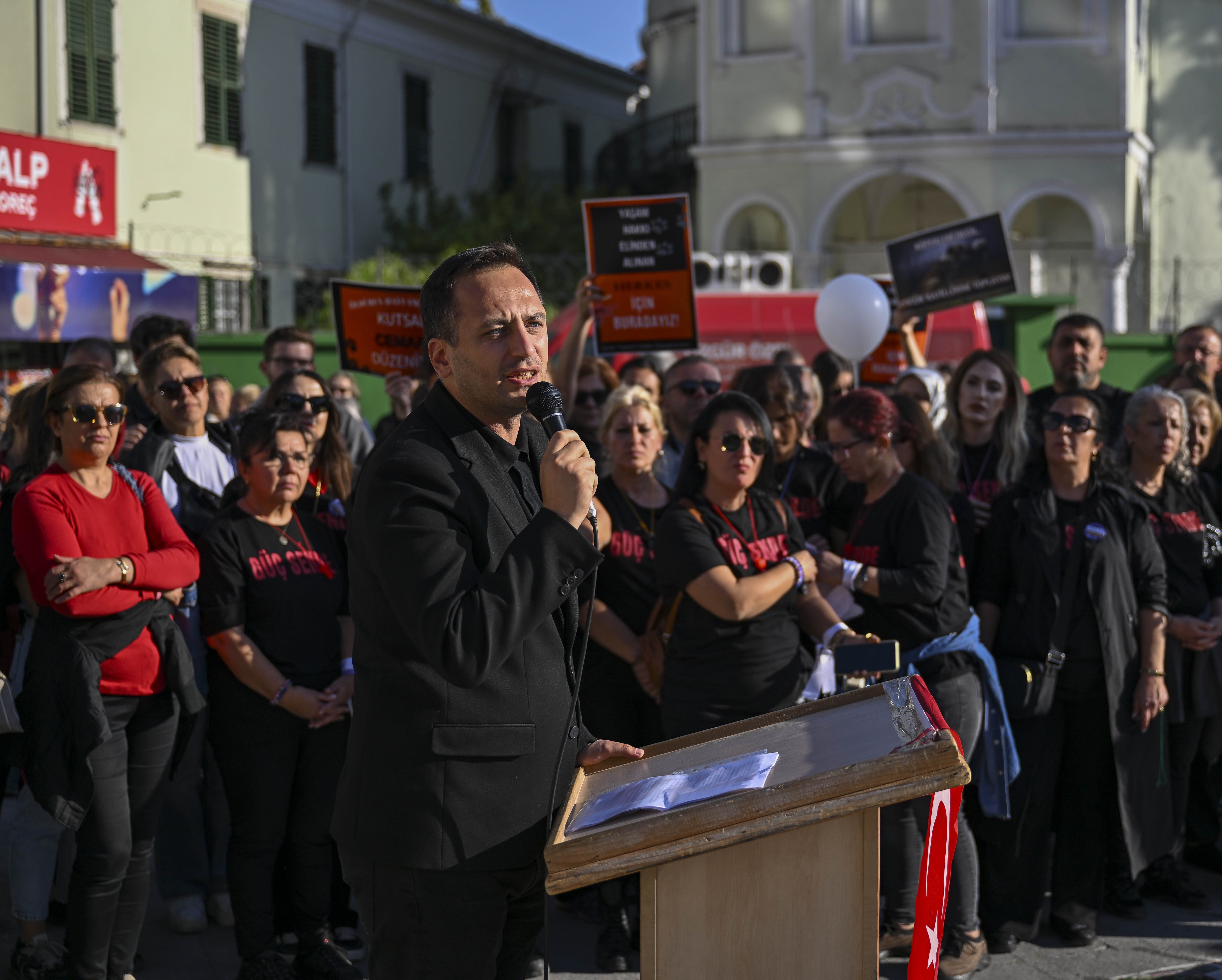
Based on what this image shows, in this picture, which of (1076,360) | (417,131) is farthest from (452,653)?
(417,131)

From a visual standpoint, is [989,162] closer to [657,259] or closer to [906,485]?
[657,259]

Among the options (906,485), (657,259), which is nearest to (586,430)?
(657,259)

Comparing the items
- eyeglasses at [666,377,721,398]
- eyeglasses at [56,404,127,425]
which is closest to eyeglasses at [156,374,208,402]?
eyeglasses at [56,404,127,425]

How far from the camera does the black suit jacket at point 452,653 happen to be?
2207 millimetres

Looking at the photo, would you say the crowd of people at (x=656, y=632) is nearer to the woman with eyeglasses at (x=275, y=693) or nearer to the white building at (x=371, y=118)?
the woman with eyeglasses at (x=275, y=693)

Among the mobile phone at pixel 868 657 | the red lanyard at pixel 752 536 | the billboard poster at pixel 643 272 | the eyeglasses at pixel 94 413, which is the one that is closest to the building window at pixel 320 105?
the billboard poster at pixel 643 272

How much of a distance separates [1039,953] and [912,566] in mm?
1522

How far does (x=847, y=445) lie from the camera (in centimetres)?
480

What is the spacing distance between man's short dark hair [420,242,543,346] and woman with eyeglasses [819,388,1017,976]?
2.51m

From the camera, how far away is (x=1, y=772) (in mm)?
4750

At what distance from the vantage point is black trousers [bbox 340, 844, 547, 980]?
237cm

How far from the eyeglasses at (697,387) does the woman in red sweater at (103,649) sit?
104 inches

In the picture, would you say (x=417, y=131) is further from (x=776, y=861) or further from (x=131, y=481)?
(x=776, y=861)

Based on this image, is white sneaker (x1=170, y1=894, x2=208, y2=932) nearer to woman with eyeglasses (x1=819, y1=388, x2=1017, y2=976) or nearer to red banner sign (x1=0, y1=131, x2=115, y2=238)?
woman with eyeglasses (x1=819, y1=388, x2=1017, y2=976)
